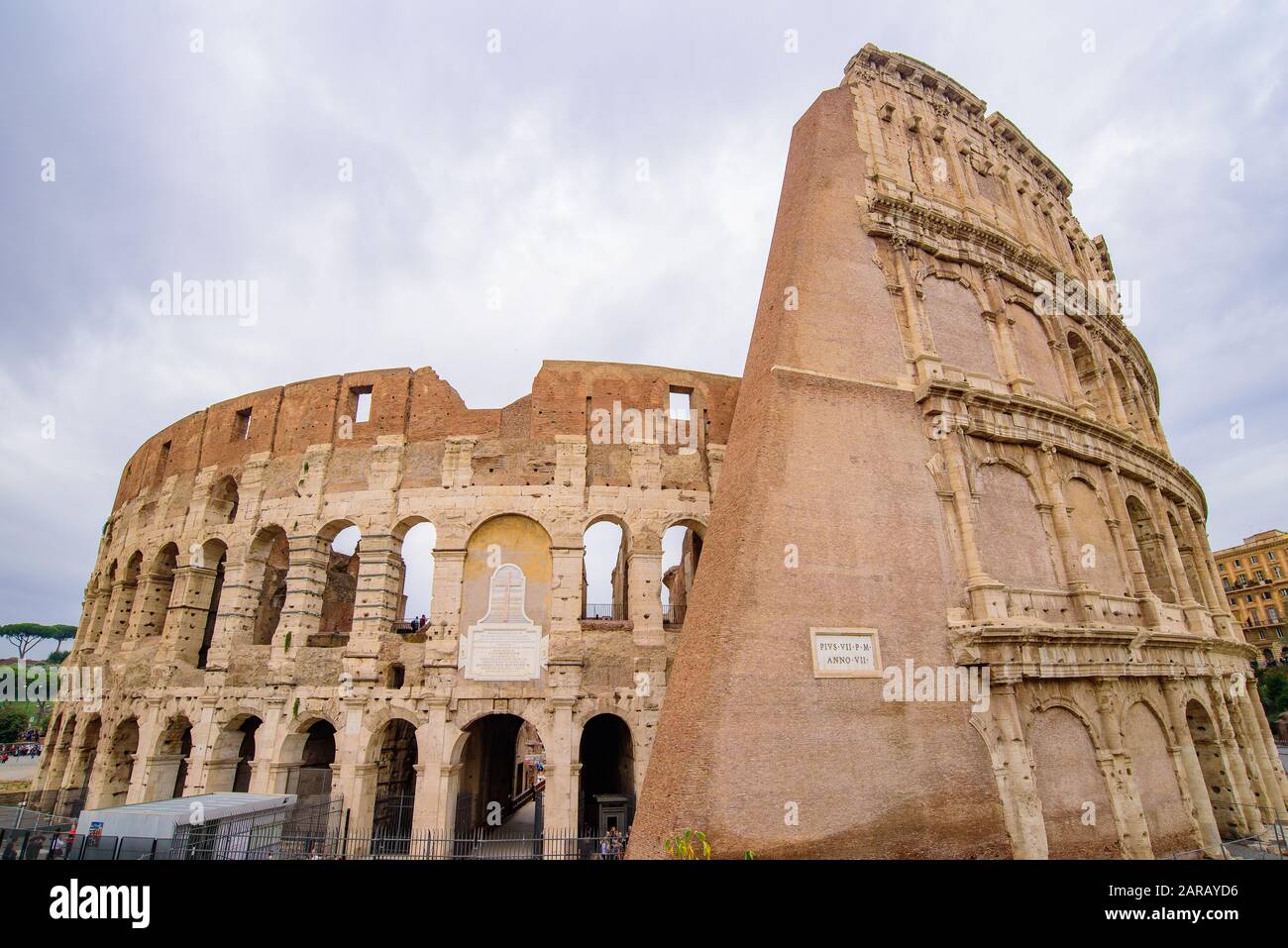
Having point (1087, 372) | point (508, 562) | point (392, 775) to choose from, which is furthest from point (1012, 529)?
point (392, 775)

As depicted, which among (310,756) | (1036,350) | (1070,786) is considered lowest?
(1070,786)

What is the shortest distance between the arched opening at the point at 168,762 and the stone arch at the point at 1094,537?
990 inches

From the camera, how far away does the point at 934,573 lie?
44.4 feet

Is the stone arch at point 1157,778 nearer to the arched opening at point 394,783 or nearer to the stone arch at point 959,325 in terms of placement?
the stone arch at point 959,325

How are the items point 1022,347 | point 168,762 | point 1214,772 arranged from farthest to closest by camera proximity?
point 1022,347 → point 168,762 → point 1214,772

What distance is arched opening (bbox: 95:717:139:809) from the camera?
19000 millimetres

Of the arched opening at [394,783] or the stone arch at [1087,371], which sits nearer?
the arched opening at [394,783]

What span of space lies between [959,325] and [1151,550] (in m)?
8.99

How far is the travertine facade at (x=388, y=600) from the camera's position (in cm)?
1647

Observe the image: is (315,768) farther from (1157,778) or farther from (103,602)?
(1157,778)

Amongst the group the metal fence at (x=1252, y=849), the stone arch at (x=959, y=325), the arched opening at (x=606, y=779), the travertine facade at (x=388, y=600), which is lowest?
the metal fence at (x=1252, y=849)

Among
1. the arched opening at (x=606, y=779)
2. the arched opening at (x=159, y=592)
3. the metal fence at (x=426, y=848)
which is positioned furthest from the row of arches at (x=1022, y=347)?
the arched opening at (x=159, y=592)
